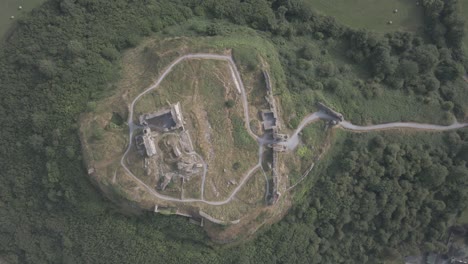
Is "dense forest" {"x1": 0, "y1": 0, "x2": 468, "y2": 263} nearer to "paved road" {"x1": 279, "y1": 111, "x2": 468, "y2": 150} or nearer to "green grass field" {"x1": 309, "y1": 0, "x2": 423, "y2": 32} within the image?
"paved road" {"x1": 279, "y1": 111, "x2": 468, "y2": 150}

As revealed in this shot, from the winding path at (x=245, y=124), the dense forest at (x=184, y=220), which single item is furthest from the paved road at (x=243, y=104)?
the dense forest at (x=184, y=220)

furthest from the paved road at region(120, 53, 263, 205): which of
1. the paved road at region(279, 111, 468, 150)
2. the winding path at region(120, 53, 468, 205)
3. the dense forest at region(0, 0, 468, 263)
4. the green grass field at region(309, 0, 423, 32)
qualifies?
the green grass field at region(309, 0, 423, 32)

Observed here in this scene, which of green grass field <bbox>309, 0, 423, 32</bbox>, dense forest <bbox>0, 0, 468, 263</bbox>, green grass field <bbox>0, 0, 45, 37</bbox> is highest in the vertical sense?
green grass field <bbox>309, 0, 423, 32</bbox>

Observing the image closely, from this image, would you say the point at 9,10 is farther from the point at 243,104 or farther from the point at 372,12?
the point at 372,12

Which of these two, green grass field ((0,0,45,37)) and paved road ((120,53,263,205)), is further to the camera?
green grass field ((0,0,45,37))

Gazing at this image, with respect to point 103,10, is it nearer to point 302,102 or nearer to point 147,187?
point 147,187
